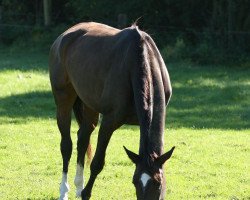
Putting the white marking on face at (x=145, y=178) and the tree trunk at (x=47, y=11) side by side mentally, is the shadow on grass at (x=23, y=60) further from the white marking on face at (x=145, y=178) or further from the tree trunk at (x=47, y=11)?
the white marking on face at (x=145, y=178)

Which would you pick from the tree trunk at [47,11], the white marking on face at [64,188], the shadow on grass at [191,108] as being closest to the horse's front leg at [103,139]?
the white marking on face at [64,188]

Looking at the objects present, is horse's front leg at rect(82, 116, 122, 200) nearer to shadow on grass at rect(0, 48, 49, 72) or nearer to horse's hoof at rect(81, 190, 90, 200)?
horse's hoof at rect(81, 190, 90, 200)

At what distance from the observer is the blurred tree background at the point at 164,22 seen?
18.1 metres

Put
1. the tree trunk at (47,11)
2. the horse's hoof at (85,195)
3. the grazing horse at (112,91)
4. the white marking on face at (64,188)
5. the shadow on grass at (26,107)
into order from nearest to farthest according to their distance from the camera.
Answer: the grazing horse at (112,91) → the horse's hoof at (85,195) → the white marking on face at (64,188) → the shadow on grass at (26,107) → the tree trunk at (47,11)

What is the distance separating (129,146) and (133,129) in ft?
4.45

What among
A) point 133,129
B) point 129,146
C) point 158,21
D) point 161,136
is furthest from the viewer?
point 158,21

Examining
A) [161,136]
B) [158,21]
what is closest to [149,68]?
[161,136]

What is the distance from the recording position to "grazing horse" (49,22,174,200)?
4.80 metres

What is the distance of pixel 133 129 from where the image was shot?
1018 centimetres

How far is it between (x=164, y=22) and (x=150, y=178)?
16.5 meters

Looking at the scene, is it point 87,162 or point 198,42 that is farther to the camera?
point 198,42

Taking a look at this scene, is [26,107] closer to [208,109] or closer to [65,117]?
[208,109]

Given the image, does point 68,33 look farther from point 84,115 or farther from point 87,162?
point 87,162

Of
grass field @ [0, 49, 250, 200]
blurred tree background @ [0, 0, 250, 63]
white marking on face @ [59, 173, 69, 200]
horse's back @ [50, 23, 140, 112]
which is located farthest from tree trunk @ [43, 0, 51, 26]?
white marking on face @ [59, 173, 69, 200]
